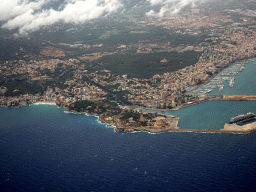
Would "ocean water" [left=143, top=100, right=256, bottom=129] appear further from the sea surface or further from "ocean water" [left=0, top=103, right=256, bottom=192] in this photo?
the sea surface

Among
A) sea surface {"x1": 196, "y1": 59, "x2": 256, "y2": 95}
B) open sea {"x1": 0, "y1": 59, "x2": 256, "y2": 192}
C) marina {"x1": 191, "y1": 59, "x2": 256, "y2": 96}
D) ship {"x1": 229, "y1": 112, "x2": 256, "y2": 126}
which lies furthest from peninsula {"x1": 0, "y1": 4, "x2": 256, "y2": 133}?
open sea {"x1": 0, "y1": 59, "x2": 256, "y2": 192}

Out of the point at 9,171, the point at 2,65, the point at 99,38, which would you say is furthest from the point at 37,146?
the point at 99,38

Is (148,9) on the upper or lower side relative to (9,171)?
upper

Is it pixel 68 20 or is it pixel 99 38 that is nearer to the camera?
pixel 99 38

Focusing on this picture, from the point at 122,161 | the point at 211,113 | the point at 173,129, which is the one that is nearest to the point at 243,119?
the point at 211,113

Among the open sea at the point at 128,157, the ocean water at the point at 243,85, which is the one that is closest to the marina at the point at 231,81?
the ocean water at the point at 243,85

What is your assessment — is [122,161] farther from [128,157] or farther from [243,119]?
[243,119]

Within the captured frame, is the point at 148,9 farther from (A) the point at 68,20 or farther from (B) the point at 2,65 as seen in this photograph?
(B) the point at 2,65
